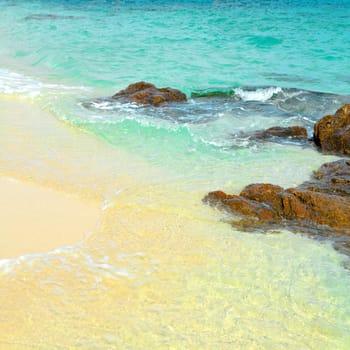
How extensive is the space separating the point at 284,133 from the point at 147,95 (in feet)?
13.7

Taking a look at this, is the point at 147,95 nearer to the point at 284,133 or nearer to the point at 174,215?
the point at 284,133

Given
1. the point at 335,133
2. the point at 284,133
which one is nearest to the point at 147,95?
the point at 284,133

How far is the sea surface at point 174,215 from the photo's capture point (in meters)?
5.23

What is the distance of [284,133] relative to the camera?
1135 centimetres

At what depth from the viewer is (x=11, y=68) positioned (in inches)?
776

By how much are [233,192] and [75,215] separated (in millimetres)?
2491

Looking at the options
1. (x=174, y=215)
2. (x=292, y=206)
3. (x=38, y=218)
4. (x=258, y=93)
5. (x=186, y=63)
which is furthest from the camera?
(x=186, y=63)

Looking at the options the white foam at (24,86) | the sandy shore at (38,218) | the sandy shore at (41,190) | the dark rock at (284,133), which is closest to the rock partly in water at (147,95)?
the white foam at (24,86)

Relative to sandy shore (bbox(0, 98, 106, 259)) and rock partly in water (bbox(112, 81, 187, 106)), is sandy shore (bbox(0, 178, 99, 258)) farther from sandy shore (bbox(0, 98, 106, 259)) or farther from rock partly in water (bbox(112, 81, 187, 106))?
rock partly in water (bbox(112, 81, 187, 106))

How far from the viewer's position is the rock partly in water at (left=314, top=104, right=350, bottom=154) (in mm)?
10383

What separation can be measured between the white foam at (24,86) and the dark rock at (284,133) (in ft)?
21.8

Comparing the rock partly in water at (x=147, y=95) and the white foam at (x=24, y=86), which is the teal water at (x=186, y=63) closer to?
the white foam at (x=24, y=86)

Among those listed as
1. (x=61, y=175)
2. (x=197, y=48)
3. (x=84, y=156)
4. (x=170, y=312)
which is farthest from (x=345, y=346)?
(x=197, y=48)

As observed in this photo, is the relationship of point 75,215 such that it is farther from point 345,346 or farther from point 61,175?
point 345,346
